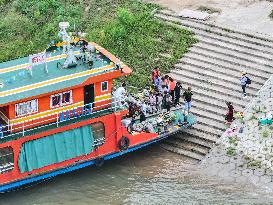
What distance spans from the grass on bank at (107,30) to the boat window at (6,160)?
6.63m

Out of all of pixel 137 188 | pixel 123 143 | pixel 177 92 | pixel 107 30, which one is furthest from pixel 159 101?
pixel 107 30

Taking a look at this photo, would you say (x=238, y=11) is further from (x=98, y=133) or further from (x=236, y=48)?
(x=98, y=133)

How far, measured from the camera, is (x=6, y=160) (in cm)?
2131

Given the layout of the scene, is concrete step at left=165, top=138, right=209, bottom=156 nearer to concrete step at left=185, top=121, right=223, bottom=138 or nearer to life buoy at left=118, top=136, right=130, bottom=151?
concrete step at left=185, top=121, right=223, bottom=138

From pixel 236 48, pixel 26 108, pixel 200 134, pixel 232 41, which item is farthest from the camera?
pixel 232 41

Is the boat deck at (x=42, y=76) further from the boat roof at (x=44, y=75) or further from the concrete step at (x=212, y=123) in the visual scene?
the concrete step at (x=212, y=123)

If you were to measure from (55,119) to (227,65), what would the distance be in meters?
7.76

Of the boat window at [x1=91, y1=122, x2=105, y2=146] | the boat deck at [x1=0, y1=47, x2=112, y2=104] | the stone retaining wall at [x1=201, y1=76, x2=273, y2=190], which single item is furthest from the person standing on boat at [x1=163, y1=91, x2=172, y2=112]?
the boat window at [x1=91, y1=122, x2=105, y2=146]

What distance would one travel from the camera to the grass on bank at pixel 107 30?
27.3 metres

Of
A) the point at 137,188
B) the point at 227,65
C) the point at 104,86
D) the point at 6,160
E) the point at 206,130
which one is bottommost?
the point at 137,188

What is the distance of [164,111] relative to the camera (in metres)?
24.4

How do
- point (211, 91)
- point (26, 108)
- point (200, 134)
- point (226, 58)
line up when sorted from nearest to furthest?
point (26, 108)
point (200, 134)
point (211, 91)
point (226, 58)

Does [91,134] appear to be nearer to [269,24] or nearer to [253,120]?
[253,120]

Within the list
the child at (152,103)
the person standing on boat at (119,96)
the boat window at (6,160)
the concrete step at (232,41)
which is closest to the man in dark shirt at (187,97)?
the child at (152,103)
